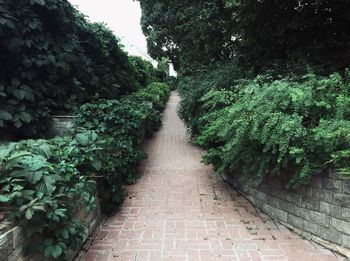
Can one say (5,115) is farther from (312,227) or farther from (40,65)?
(312,227)

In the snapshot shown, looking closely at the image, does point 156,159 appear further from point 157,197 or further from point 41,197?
point 41,197

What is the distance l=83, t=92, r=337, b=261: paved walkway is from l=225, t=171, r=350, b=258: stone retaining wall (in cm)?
13

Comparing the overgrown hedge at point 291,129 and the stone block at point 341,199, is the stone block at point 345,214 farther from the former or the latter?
the overgrown hedge at point 291,129

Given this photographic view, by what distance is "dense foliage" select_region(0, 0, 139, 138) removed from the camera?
498cm

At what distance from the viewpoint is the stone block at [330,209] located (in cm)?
334

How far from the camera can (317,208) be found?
11.8ft

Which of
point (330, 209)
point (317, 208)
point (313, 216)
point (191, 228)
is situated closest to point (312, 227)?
point (313, 216)

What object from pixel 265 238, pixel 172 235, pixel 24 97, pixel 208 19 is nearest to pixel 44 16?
pixel 24 97

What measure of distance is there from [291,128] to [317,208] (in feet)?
2.95

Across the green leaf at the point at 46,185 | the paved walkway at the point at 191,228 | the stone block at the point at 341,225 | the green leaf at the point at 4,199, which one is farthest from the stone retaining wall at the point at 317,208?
the green leaf at the point at 4,199

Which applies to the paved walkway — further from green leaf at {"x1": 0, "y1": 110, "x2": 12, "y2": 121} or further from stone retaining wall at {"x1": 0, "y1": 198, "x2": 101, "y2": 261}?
green leaf at {"x1": 0, "y1": 110, "x2": 12, "y2": 121}

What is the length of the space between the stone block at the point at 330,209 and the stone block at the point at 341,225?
51 mm

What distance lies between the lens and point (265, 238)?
3730 mm

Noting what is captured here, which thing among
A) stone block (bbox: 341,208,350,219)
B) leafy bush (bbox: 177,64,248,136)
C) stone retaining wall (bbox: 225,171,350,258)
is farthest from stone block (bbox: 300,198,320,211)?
leafy bush (bbox: 177,64,248,136)
